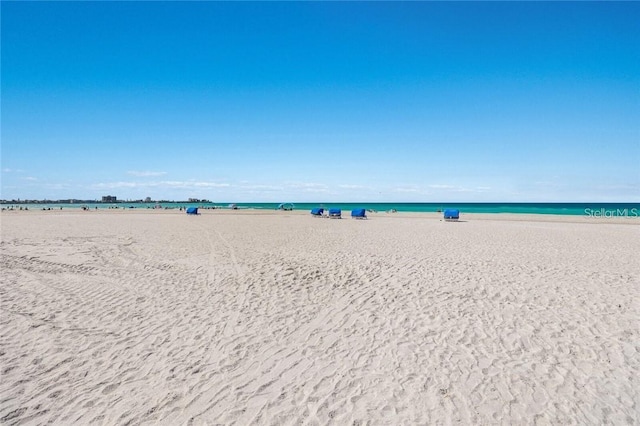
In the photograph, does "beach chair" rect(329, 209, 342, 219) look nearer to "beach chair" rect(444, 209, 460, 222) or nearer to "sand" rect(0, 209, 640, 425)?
"beach chair" rect(444, 209, 460, 222)

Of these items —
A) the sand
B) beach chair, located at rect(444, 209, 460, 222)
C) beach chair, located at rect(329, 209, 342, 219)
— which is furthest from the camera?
beach chair, located at rect(329, 209, 342, 219)

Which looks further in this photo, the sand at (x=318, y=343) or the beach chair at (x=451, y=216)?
the beach chair at (x=451, y=216)

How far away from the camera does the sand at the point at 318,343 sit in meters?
4.11

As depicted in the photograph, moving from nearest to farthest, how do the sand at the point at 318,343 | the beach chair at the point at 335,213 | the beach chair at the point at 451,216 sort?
the sand at the point at 318,343 → the beach chair at the point at 451,216 → the beach chair at the point at 335,213

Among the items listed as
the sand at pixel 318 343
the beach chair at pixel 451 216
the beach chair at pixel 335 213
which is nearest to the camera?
the sand at pixel 318 343

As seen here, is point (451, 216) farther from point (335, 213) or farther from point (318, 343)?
point (318, 343)

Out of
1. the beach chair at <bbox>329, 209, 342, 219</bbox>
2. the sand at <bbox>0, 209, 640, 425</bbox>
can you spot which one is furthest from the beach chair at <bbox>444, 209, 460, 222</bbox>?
the sand at <bbox>0, 209, 640, 425</bbox>

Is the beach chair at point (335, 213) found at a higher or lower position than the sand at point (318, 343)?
higher

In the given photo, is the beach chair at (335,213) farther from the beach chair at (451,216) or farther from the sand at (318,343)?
the sand at (318,343)

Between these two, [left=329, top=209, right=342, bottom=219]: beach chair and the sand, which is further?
[left=329, top=209, right=342, bottom=219]: beach chair

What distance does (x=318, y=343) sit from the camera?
587 centimetres

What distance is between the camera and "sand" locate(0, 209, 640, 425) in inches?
162

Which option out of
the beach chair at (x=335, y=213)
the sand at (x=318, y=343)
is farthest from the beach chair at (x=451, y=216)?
the sand at (x=318, y=343)

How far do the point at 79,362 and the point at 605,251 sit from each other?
62.5ft
